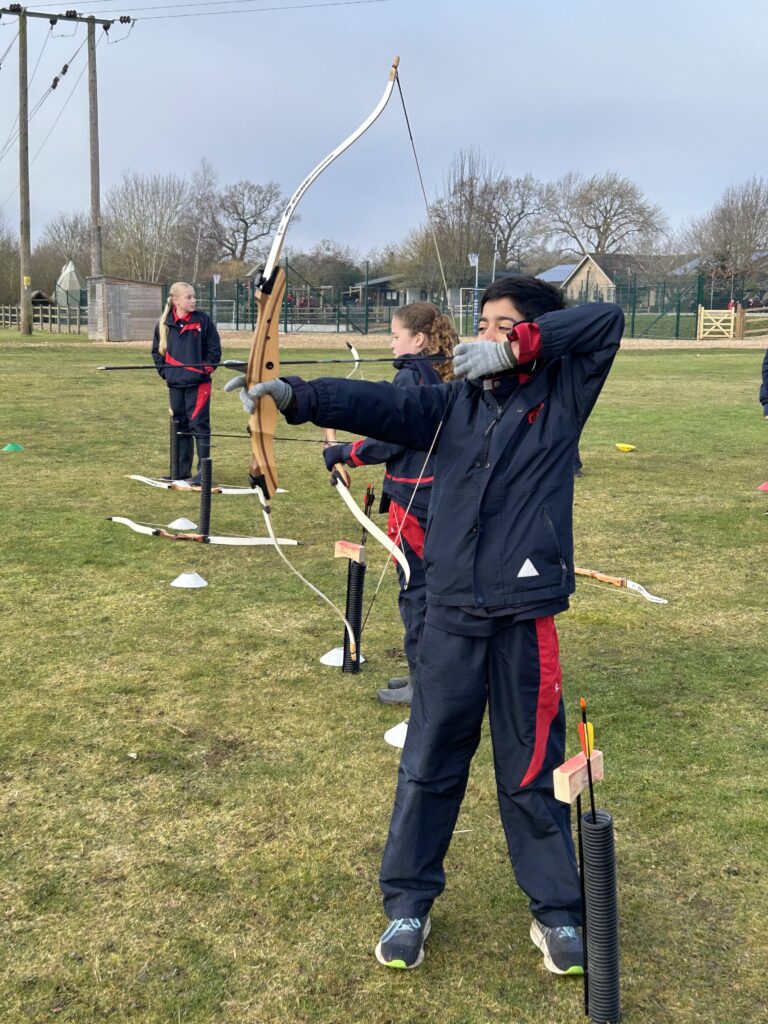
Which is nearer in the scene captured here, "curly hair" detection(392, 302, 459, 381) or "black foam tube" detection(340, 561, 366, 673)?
"curly hair" detection(392, 302, 459, 381)

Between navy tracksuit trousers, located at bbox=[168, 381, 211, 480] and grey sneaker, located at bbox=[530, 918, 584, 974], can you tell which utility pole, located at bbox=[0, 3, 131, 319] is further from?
grey sneaker, located at bbox=[530, 918, 584, 974]

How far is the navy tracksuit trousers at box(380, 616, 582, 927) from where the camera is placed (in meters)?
2.92

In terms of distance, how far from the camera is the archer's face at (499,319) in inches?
120

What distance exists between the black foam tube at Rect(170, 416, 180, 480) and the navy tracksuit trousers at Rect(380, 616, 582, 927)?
25.4 ft

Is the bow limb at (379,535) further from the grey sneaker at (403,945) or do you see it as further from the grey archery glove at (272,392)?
the grey sneaker at (403,945)

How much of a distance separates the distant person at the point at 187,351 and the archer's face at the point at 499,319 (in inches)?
284

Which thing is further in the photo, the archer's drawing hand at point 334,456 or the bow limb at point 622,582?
the bow limb at point 622,582

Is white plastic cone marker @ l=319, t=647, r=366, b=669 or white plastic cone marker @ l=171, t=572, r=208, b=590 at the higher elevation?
white plastic cone marker @ l=171, t=572, r=208, b=590

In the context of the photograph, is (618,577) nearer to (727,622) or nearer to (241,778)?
(727,622)

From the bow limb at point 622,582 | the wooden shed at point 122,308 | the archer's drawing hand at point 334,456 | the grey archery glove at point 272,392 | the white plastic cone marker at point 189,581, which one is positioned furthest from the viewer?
the wooden shed at point 122,308

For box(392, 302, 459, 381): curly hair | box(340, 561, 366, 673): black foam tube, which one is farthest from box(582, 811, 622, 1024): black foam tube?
box(340, 561, 366, 673): black foam tube

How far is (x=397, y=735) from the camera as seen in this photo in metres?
4.49

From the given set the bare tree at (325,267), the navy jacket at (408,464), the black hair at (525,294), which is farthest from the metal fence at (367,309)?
the black hair at (525,294)

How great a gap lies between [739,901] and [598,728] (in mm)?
1314
